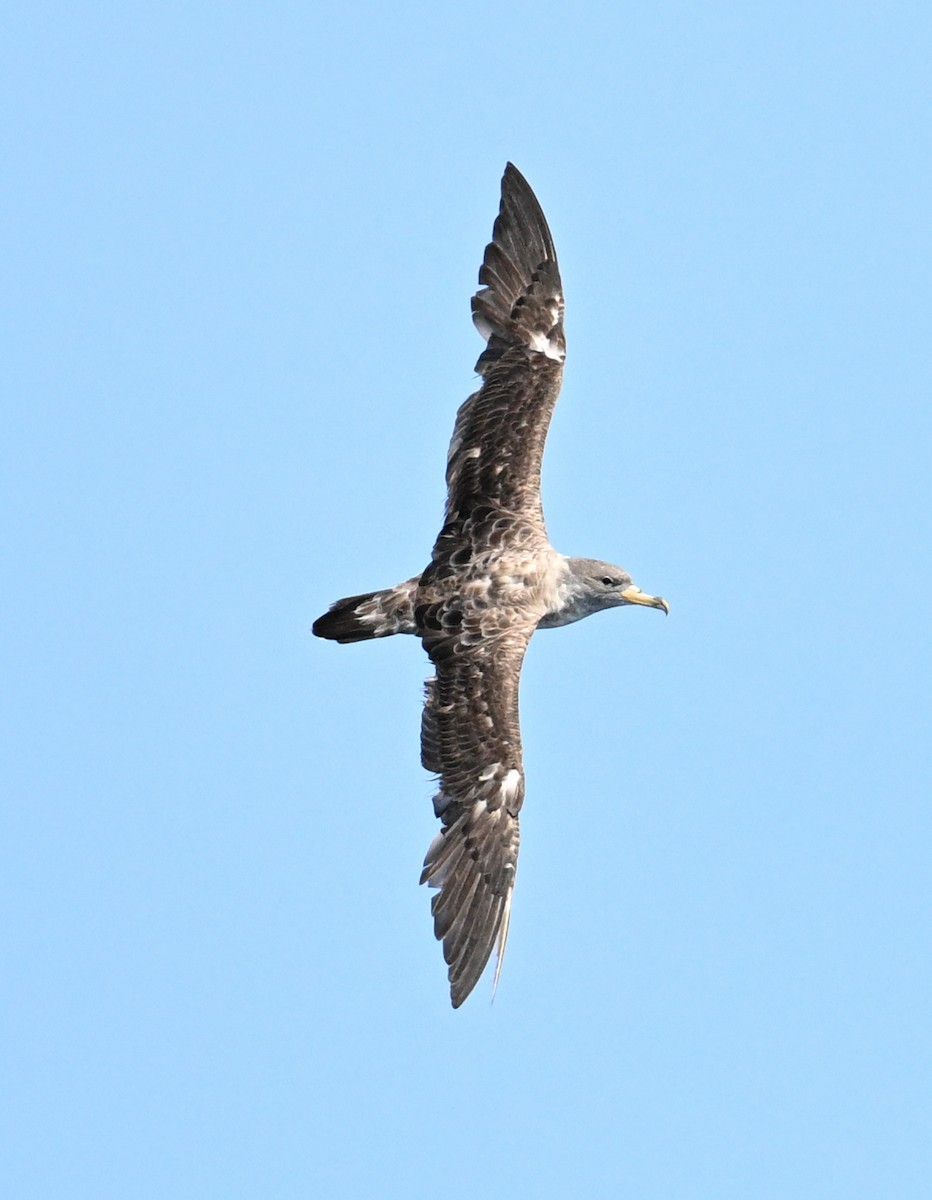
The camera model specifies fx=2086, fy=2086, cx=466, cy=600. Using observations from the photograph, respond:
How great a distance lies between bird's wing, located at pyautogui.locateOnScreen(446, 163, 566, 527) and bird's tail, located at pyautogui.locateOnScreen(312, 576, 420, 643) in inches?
35.8

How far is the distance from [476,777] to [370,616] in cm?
178

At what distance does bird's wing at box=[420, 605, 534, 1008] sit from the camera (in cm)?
1780

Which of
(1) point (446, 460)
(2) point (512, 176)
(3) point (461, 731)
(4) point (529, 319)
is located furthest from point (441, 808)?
(2) point (512, 176)

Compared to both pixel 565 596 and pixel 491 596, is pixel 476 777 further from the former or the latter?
pixel 565 596

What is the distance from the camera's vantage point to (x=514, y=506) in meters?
18.9

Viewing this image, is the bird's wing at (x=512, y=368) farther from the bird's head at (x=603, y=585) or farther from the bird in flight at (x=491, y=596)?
the bird's head at (x=603, y=585)

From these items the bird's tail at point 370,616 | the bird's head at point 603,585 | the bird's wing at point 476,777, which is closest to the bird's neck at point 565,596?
the bird's head at point 603,585

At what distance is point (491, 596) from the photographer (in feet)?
60.1

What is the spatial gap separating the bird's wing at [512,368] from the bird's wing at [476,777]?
1534 mm

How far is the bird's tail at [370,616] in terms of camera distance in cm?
1853

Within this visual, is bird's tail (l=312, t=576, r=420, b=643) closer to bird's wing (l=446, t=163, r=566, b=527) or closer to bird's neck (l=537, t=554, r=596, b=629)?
bird's wing (l=446, t=163, r=566, b=527)

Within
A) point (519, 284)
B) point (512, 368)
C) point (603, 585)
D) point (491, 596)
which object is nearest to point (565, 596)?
point (603, 585)

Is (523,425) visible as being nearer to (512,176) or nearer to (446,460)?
(446,460)

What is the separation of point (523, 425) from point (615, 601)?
5.97 ft
